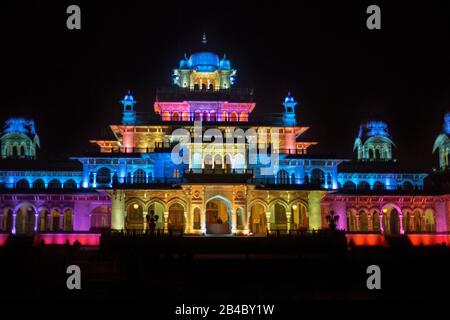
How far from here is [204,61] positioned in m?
59.5

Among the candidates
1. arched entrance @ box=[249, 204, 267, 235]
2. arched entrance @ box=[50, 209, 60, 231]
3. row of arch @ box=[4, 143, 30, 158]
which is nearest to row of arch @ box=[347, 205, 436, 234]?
arched entrance @ box=[249, 204, 267, 235]

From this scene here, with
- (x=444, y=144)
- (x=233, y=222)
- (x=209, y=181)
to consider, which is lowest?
(x=233, y=222)

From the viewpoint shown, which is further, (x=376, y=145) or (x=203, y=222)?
(x=376, y=145)

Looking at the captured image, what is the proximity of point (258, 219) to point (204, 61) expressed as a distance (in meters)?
19.0

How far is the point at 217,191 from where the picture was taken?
45844 mm

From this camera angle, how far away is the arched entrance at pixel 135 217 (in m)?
49.2

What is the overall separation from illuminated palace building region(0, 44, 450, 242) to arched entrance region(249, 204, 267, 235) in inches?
3.7

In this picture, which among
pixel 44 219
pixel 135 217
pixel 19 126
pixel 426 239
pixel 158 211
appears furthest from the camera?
pixel 19 126

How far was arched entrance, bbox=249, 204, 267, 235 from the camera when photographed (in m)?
51.1

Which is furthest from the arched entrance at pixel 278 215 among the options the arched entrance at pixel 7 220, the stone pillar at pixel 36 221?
the arched entrance at pixel 7 220

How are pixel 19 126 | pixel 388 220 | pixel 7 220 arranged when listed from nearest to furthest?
pixel 7 220, pixel 388 220, pixel 19 126

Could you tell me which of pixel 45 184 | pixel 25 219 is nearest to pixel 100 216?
pixel 45 184

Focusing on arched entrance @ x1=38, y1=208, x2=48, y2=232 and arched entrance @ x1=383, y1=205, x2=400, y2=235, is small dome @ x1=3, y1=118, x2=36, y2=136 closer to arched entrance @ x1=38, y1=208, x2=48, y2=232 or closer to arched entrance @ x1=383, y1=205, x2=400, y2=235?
arched entrance @ x1=38, y1=208, x2=48, y2=232

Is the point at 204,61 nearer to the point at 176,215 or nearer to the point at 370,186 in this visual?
the point at 176,215
